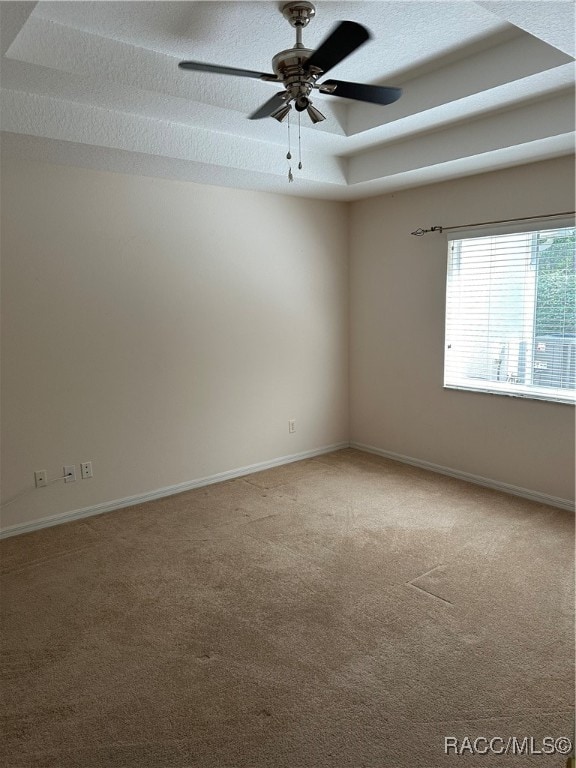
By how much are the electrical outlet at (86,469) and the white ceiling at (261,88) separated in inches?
78.9

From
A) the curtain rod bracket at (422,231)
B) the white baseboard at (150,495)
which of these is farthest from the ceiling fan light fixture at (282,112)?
the white baseboard at (150,495)

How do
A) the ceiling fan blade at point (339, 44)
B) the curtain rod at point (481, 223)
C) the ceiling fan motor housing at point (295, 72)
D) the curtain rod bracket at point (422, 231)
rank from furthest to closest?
the curtain rod bracket at point (422, 231), the curtain rod at point (481, 223), the ceiling fan motor housing at point (295, 72), the ceiling fan blade at point (339, 44)

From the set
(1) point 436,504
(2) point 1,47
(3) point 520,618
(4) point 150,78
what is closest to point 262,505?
(1) point 436,504

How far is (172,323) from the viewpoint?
4195 millimetres

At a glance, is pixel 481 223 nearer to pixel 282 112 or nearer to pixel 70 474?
pixel 282 112

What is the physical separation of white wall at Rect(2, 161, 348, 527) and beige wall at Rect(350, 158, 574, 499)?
1.08ft

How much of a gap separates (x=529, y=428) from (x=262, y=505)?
202 cm

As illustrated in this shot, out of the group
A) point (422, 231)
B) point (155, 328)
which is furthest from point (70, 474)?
point (422, 231)

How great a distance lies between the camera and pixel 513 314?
161 inches

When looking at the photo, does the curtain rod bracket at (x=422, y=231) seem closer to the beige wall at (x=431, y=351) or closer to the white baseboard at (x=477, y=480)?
the beige wall at (x=431, y=351)

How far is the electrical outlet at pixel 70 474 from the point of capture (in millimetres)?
3803

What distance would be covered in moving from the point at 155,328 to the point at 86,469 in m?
1.12

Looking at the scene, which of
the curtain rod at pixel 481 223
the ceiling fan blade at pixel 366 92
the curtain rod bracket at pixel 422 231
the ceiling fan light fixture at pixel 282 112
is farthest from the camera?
the curtain rod bracket at pixel 422 231

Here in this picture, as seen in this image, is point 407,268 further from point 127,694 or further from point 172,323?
point 127,694
